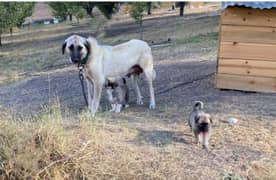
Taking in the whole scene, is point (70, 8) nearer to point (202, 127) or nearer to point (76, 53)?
point (76, 53)

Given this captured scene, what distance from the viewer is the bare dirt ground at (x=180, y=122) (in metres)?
5.13

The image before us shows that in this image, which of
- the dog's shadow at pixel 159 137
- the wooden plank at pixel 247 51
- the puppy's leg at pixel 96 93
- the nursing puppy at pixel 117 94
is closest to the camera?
the dog's shadow at pixel 159 137

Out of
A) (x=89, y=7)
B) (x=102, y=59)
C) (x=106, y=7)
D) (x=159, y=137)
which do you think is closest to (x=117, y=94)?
(x=102, y=59)

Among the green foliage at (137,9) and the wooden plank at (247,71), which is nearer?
Answer: the wooden plank at (247,71)

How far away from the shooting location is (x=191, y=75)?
9.93 m

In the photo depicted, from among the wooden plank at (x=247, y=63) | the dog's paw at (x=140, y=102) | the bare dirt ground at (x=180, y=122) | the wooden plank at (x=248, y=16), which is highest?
the wooden plank at (x=248, y=16)

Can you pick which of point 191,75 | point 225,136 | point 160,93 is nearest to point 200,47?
point 191,75

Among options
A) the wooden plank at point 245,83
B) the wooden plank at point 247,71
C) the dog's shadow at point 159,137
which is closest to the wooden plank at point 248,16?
the wooden plank at point 247,71

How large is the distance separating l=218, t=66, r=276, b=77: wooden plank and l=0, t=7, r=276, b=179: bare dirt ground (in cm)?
37

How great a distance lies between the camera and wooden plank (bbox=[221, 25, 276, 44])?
7848mm

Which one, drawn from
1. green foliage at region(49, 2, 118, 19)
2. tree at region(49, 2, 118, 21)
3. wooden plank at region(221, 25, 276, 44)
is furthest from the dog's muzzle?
green foliage at region(49, 2, 118, 19)

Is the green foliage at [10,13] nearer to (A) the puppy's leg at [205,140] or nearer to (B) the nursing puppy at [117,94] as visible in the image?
(B) the nursing puppy at [117,94]

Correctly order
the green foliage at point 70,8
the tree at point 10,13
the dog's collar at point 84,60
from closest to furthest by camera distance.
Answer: the dog's collar at point 84,60
the tree at point 10,13
the green foliage at point 70,8

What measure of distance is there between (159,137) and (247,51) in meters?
3.01
